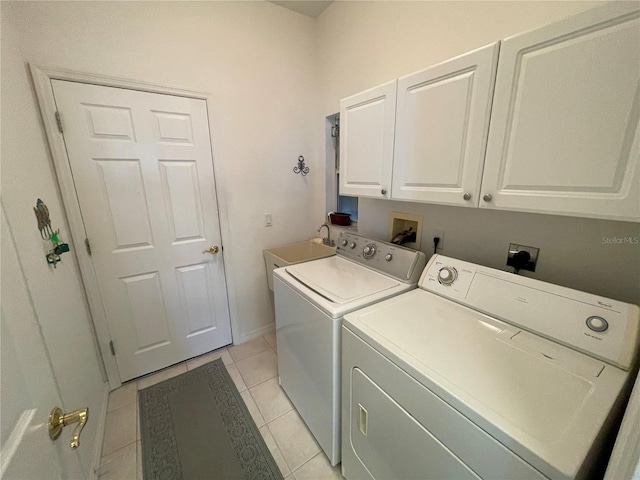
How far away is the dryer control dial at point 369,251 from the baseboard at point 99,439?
71.4 inches

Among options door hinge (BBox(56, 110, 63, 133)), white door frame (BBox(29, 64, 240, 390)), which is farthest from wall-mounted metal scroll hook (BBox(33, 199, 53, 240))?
door hinge (BBox(56, 110, 63, 133))

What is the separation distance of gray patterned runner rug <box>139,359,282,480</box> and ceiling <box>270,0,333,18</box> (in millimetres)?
2995

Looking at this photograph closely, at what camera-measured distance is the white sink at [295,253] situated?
2.21m

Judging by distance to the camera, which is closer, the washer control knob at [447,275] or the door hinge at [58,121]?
the washer control knob at [447,275]

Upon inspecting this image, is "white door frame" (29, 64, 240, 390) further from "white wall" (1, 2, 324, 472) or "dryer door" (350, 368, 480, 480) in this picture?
"dryer door" (350, 368, 480, 480)

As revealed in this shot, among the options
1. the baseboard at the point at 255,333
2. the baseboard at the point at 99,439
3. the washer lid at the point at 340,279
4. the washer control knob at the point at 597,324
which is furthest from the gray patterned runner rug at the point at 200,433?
the washer control knob at the point at 597,324

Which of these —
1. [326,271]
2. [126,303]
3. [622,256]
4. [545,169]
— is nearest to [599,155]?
[545,169]

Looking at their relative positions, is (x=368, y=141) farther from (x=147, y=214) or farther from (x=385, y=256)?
(x=147, y=214)

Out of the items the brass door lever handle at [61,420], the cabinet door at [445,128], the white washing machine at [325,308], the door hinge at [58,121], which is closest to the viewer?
the brass door lever handle at [61,420]

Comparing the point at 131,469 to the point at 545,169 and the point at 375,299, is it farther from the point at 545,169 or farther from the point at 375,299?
the point at 545,169

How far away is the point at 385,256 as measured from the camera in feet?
5.06

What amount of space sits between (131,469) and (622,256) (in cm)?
252

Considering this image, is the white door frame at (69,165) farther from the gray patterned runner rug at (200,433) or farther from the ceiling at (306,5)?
the ceiling at (306,5)

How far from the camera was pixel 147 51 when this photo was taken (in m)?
1.62
